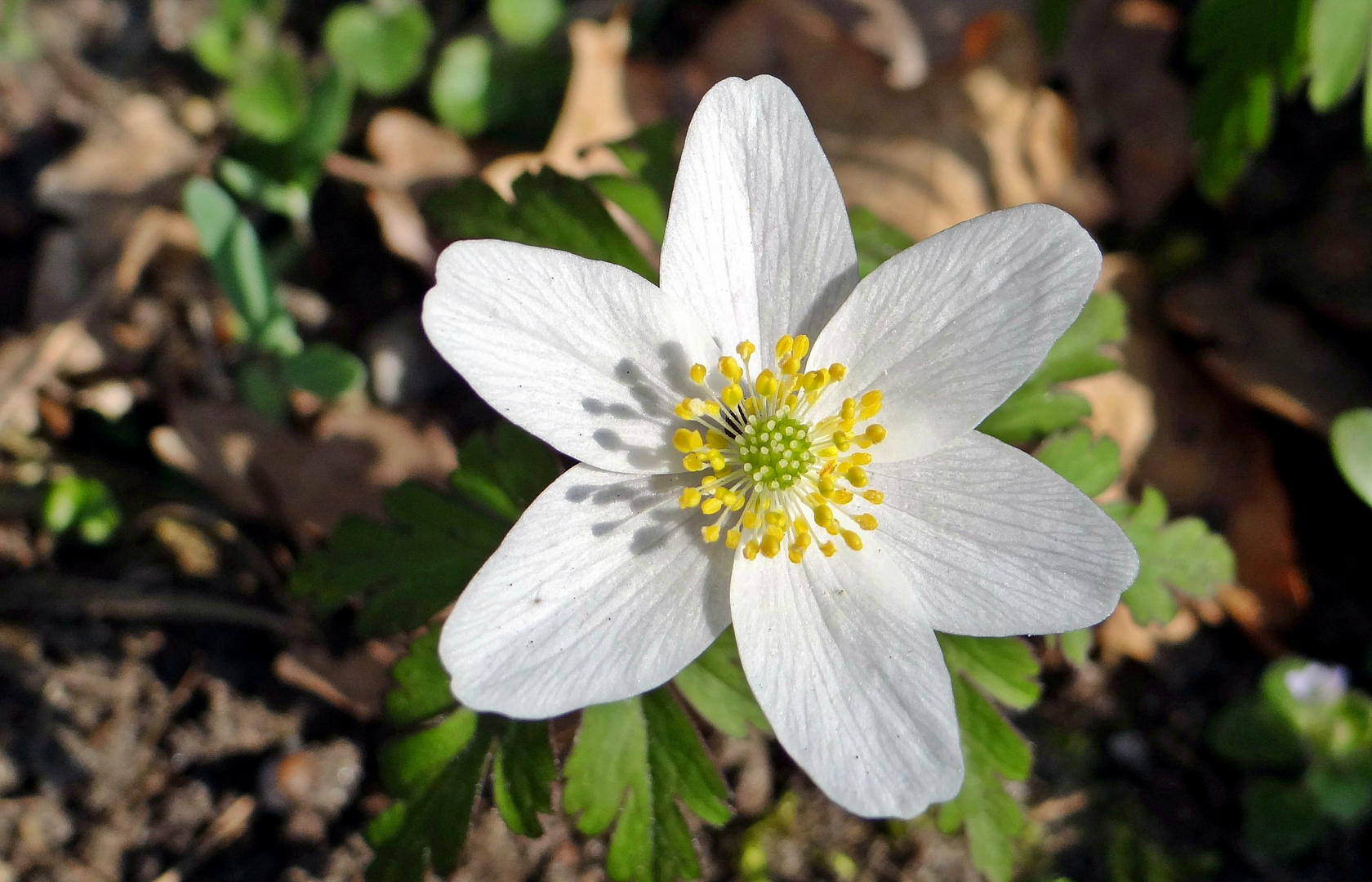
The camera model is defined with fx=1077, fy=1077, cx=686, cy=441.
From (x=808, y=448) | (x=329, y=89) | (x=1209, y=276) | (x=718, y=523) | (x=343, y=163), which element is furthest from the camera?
(x=1209, y=276)

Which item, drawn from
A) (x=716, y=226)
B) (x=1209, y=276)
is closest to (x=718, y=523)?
(x=716, y=226)

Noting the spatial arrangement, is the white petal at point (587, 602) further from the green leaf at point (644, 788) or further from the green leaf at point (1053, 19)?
the green leaf at point (1053, 19)

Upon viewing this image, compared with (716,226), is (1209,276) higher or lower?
lower

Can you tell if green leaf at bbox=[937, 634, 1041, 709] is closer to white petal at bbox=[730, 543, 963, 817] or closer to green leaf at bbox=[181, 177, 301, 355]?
white petal at bbox=[730, 543, 963, 817]

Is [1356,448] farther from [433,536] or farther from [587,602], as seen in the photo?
[433,536]

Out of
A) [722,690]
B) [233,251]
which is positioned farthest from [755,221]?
[233,251]

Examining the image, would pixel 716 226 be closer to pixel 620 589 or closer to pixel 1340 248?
pixel 620 589

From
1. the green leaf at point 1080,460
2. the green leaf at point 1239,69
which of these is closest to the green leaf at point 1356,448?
the green leaf at point 1239,69
